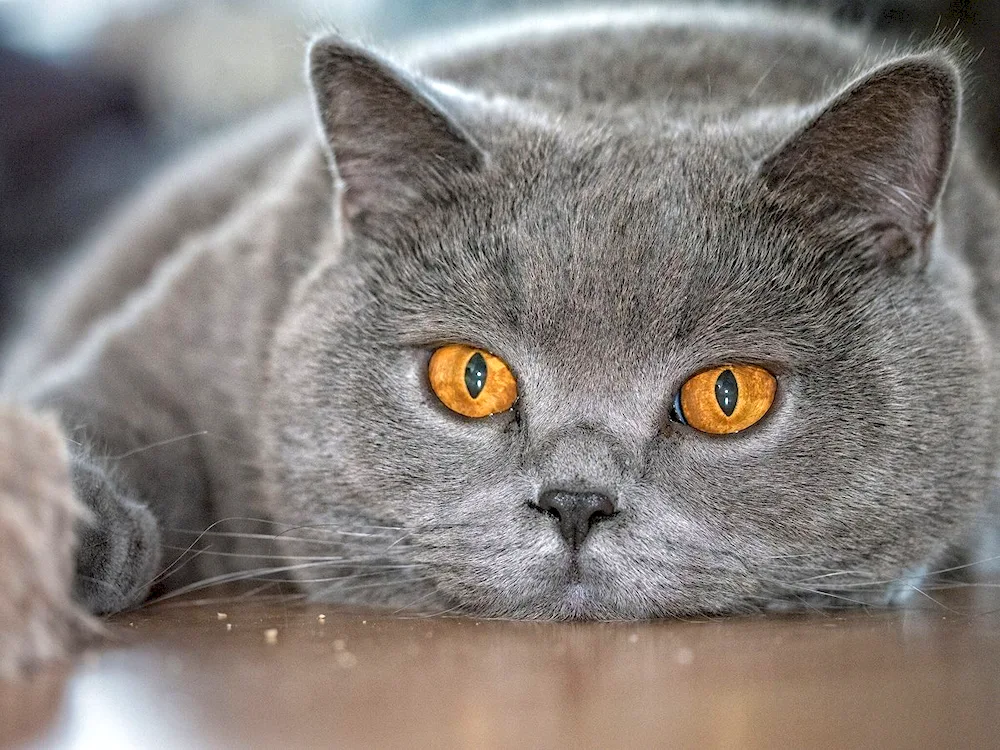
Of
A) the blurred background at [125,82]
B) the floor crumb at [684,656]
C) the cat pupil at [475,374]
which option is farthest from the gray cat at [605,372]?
the blurred background at [125,82]

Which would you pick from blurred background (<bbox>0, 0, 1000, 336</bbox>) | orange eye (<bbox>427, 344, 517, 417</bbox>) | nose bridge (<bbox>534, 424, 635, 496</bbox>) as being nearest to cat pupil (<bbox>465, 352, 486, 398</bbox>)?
orange eye (<bbox>427, 344, 517, 417</bbox>)

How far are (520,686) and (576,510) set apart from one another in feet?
0.93

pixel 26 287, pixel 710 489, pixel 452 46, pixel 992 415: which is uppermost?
pixel 452 46

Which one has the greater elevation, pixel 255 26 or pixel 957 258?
pixel 255 26

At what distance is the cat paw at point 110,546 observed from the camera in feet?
4.20

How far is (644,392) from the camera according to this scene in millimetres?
1317

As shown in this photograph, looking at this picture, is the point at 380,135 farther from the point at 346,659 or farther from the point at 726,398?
the point at 346,659

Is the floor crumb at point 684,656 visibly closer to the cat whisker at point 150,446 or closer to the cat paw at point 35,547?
the cat paw at point 35,547

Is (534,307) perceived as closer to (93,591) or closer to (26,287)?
(93,591)

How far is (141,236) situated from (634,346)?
153 cm

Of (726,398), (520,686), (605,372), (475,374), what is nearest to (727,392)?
(726,398)

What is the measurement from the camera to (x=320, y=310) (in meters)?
1.56

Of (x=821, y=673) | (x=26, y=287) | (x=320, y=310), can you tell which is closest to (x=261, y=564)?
(x=320, y=310)

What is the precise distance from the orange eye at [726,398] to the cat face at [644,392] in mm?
14
